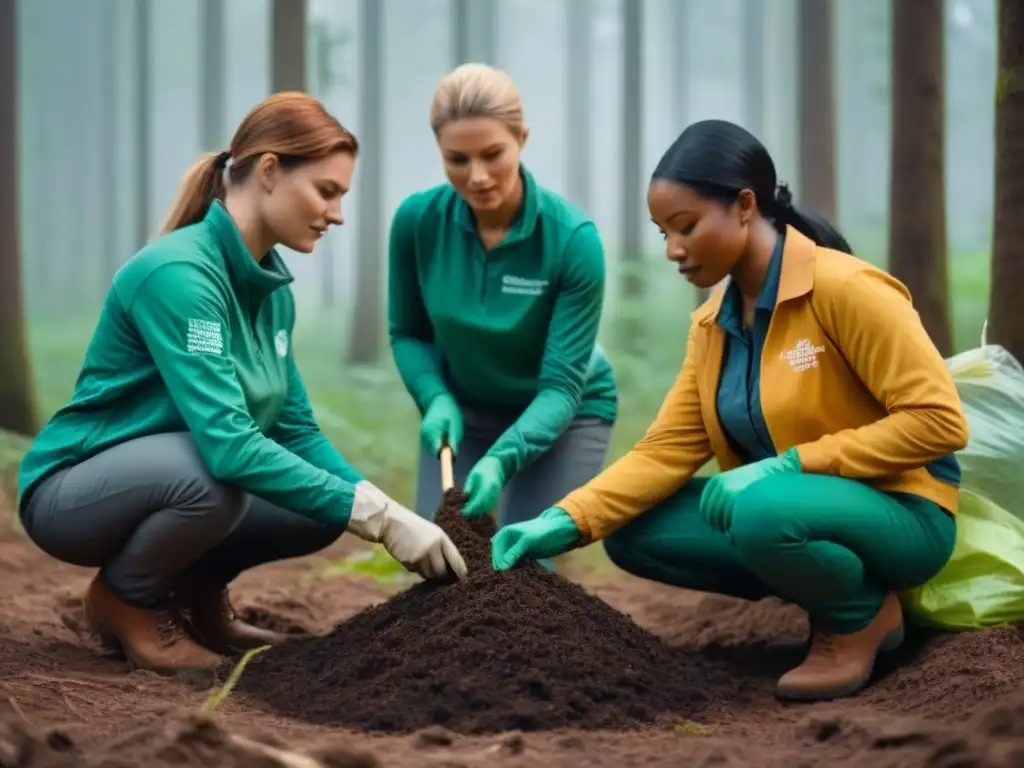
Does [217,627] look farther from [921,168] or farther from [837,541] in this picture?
[921,168]

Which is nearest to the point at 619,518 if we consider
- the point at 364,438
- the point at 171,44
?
the point at 364,438

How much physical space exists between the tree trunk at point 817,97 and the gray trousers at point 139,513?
14.7 feet

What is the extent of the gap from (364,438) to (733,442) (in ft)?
11.9

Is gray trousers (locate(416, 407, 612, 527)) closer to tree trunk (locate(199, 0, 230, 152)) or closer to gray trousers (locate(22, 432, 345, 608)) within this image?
gray trousers (locate(22, 432, 345, 608))

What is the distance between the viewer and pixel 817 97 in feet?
20.8

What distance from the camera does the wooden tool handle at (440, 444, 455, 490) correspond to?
2715 millimetres

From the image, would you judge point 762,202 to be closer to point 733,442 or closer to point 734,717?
Answer: point 733,442

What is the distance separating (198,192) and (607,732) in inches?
57.8

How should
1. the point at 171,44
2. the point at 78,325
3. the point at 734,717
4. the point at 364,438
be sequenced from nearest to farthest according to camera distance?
the point at 734,717 < the point at 364,438 < the point at 78,325 < the point at 171,44

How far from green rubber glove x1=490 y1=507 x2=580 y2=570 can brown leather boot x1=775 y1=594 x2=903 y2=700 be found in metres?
0.53

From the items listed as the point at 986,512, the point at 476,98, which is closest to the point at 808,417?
the point at 986,512

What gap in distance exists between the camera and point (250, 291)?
2.63 meters

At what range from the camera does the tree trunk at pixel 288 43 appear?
18.9ft

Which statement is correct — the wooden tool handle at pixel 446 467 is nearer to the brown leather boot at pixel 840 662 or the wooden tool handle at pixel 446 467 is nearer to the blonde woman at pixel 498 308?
the blonde woman at pixel 498 308
